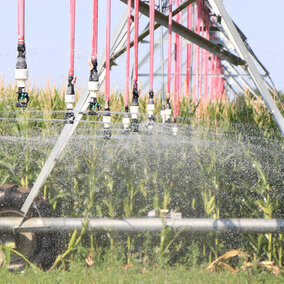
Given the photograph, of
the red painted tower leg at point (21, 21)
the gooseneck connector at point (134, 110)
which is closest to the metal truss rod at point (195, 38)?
the gooseneck connector at point (134, 110)

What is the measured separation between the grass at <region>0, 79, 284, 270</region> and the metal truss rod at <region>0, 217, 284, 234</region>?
25 centimetres

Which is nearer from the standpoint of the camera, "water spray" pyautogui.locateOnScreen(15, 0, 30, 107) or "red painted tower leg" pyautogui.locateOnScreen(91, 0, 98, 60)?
"water spray" pyautogui.locateOnScreen(15, 0, 30, 107)

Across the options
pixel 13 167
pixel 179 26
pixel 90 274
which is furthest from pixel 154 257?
pixel 179 26

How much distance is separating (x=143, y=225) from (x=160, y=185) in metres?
0.92

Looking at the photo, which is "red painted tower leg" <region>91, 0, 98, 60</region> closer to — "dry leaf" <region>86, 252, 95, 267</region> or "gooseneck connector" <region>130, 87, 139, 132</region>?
"gooseneck connector" <region>130, 87, 139, 132</region>

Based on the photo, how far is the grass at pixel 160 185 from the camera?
14.8 feet

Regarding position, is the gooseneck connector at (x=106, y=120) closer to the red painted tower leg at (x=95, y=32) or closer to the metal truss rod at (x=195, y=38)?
the red painted tower leg at (x=95, y=32)

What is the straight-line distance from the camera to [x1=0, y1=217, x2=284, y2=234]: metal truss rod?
3.91 meters

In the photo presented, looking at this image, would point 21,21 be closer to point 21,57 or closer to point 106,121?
point 21,57

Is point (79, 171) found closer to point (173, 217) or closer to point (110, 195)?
point (110, 195)

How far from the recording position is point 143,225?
153 inches

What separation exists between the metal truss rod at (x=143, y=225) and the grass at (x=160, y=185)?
25 centimetres

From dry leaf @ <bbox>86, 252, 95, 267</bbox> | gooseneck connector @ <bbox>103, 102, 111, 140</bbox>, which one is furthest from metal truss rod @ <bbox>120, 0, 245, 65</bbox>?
dry leaf @ <bbox>86, 252, 95, 267</bbox>

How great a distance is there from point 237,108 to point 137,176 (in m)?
2.66
